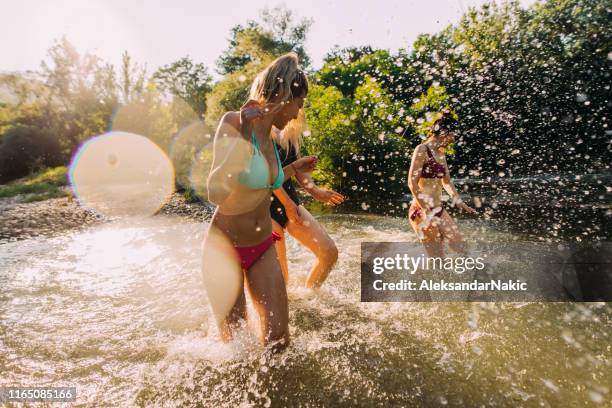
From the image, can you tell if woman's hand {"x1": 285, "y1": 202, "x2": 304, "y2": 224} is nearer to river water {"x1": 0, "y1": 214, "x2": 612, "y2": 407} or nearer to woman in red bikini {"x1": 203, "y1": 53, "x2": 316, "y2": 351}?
woman in red bikini {"x1": 203, "y1": 53, "x2": 316, "y2": 351}

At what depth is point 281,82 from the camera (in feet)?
8.04

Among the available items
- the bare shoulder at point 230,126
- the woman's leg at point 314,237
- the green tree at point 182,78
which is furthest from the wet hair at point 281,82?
the green tree at point 182,78

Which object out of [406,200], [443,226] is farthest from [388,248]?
[406,200]

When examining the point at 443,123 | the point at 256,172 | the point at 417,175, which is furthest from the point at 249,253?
the point at 443,123

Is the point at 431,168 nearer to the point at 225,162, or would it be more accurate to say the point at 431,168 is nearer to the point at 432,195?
the point at 432,195

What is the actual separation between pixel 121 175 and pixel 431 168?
18219mm

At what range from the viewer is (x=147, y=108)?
1877 cm

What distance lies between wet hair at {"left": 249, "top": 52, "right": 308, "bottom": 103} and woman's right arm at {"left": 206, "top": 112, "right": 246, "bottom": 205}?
0.32m

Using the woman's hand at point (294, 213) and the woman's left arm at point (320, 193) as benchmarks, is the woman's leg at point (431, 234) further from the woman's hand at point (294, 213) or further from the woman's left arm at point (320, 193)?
the woman's hand at point (294, 213)

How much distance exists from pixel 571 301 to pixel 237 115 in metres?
4.05

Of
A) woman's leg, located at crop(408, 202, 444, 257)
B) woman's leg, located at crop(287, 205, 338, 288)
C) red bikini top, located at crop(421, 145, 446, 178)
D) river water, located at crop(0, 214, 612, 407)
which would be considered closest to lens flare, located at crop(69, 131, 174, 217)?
river water, located at crop(0, 214, 612, 407)

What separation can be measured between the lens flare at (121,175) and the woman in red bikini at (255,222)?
315 inches

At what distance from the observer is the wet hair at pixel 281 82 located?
246 centimetres

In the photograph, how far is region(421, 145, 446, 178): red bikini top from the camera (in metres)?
4.55
